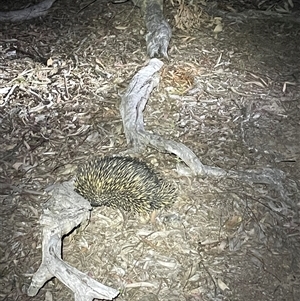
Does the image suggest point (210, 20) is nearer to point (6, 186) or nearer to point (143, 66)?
point (143, 66)

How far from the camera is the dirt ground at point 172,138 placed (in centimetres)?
401

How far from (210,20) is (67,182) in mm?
3881

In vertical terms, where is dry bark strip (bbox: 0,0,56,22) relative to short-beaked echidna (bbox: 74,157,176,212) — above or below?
below

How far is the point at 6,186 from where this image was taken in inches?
187

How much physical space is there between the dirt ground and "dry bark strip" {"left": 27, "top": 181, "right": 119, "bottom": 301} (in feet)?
0.51

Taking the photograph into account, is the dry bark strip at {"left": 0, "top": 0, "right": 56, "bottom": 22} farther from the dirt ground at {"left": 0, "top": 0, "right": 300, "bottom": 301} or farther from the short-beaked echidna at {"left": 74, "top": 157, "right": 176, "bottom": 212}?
the short-beaked echidna at {"left": 74, "top": 157, "right": 176, "bottom": 212}

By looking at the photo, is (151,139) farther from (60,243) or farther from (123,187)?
(60,243)

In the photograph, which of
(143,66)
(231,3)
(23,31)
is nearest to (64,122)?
(143,66)

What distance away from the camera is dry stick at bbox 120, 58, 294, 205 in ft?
15.5

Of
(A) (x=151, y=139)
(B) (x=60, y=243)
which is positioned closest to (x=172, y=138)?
(A) (x=151, y=139)

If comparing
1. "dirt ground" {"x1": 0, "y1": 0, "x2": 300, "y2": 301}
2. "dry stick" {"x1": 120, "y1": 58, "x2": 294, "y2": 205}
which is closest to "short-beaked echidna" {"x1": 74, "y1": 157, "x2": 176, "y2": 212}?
"dirt ground" {"x1": 0, "y1": 0, "x2": 300, "y2": 301}

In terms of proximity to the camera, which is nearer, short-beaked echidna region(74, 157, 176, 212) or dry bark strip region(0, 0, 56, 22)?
short-beaked echidna region(74, 157, 176, 212)

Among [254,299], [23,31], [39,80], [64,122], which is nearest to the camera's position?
[254,299]

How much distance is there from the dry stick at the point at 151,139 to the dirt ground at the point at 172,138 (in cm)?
6
